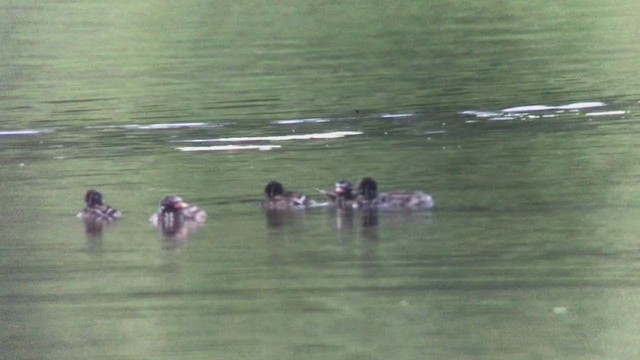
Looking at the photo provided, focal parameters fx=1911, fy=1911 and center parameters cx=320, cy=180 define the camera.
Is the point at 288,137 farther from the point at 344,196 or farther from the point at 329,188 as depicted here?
the point at 344,196

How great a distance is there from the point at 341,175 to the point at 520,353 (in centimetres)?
683

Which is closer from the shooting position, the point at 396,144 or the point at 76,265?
the point at 76,265

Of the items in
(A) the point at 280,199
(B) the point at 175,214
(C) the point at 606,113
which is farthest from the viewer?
(C) the point at 606,113

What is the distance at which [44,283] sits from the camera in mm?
13195

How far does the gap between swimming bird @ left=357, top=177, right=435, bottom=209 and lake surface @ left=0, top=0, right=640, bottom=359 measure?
0.41 feet

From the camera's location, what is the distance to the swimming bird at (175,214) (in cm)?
1503

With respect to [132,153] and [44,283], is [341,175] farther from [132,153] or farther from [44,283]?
[44,283]

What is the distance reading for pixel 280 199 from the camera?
15586 mm

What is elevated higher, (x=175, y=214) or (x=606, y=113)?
(x=606, y=113)

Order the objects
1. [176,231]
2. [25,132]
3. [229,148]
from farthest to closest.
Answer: [25,132] → [229,148] → [176,231]

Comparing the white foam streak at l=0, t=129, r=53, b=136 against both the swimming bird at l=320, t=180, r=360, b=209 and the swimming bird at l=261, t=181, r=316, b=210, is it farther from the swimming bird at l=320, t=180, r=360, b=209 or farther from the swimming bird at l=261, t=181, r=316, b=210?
the swimming bird at l=320, t=180, r=360, b=209

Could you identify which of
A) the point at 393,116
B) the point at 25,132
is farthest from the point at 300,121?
the point at 25,132


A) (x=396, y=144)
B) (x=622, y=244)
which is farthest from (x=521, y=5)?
(x=622, y=244)

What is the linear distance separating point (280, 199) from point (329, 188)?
1.07 m
